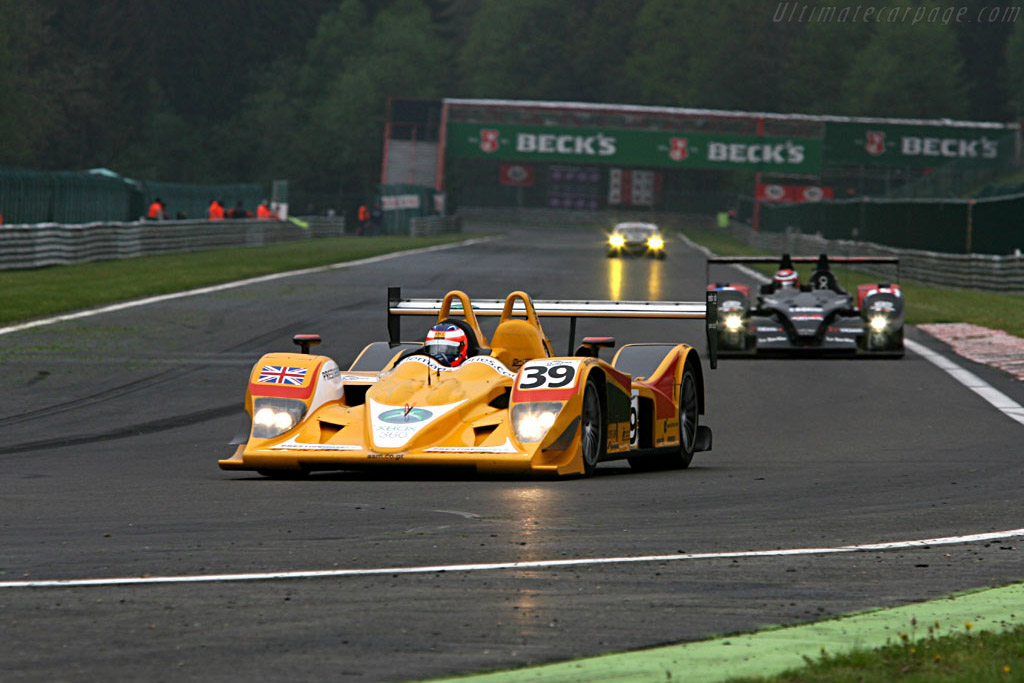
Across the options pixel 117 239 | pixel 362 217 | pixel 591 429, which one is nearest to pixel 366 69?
pixel 362 217

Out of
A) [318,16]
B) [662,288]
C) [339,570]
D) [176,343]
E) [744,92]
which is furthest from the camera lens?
[744,92]

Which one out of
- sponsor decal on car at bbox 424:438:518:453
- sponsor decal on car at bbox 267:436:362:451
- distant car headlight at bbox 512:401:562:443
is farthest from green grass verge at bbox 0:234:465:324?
distant car headlight at bbox 512:401:562:443

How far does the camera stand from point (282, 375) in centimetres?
1073

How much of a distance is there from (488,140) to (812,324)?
87.0 metres

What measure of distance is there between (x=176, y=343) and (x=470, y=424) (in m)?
12.0

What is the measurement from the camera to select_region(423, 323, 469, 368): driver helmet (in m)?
11.1

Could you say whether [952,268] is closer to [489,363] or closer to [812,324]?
[812,324]

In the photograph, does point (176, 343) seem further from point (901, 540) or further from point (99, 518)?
point (901, 540)

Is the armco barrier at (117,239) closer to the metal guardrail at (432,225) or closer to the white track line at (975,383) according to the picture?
the metal guardrail at (432,225)

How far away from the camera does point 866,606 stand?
6.30 metres

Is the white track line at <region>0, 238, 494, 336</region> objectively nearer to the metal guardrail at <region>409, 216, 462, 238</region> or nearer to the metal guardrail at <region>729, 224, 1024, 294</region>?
the metal guardrail at <region>729, 224, 1024, 294</region>

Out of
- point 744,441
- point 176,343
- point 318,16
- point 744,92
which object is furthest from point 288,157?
point 744,441

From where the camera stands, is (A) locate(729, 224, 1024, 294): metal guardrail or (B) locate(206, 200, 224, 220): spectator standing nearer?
(A) locate(729, 224, 1024, 294): metal guardrail

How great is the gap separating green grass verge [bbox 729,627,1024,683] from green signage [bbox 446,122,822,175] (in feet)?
331
